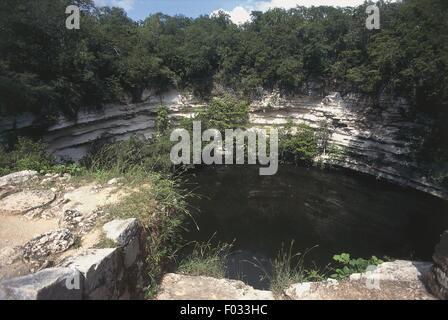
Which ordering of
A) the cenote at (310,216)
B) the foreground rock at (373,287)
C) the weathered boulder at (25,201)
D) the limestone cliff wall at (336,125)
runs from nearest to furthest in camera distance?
the foreground rock at (373,287), the weathered boulder at (25,201), the cenote at (310,216), the limestone cliff wall at (336,125)

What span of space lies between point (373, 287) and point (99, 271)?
3.84m

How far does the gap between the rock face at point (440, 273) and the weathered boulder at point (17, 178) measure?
7124mm

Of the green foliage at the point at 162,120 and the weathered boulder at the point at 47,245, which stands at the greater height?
the green foliage at the point at 162,120

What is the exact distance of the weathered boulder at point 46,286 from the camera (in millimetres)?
3186

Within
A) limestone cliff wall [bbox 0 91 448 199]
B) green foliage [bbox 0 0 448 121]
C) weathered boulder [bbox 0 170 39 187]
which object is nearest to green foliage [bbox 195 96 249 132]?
limestone cliff wall [bbox 0 91 448 199]

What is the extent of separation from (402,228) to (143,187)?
29.5ft

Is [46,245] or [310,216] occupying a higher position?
[46,245]

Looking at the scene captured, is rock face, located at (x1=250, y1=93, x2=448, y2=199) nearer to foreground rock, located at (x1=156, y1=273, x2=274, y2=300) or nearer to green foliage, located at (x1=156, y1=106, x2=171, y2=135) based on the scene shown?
green foliage, located at (x1=156, y1=106, x2=171, y2=135)

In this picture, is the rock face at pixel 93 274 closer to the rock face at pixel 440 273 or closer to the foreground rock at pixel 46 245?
the foreground rock at pixel 46 245

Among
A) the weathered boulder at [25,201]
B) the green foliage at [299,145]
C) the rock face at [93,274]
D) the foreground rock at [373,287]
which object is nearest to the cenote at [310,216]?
the green foliage at [299,145]

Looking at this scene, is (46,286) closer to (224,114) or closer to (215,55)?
(224,114)

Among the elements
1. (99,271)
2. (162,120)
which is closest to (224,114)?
(162,120)

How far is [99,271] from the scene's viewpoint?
4.03 metres

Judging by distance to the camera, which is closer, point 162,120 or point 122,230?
point 122,230
